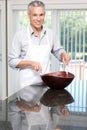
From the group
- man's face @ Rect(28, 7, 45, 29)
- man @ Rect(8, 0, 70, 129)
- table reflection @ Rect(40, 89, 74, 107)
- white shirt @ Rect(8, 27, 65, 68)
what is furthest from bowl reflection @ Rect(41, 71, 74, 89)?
man's face @ Rect(28, 7, 45, 29)

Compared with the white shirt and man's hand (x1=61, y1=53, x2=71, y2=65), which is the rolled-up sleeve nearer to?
the white shirt

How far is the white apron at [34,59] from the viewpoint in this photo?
204 centimetres

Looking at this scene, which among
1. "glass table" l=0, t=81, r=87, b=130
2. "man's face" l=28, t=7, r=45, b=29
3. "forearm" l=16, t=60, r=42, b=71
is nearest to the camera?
"glass table" l=0, t=81, r=87, b=130

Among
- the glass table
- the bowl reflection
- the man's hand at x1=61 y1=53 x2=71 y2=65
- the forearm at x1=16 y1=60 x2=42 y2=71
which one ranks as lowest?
the glass table

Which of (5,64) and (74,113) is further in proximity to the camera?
(5,64)

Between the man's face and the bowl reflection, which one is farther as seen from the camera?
the man's face

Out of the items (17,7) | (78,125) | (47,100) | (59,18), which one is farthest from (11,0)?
(78,125)

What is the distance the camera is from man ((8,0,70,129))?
194 centimetres

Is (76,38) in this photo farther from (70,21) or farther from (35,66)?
(35,66)

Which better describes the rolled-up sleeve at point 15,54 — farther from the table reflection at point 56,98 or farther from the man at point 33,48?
the table reflection at point 56,98

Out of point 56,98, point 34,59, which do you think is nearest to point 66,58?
point 34,59

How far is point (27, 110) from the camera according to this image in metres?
1.31

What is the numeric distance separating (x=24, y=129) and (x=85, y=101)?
0.70m

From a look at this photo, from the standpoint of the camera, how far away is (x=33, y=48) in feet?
6.77
